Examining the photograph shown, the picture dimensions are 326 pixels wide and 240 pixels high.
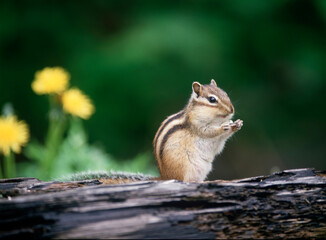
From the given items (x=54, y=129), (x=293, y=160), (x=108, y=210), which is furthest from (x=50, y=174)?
(x=293, y=160)

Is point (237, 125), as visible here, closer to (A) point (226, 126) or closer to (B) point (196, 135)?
(A) point (226, 126)

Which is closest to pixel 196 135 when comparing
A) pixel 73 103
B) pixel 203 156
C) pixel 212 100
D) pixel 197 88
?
pixel 203 156

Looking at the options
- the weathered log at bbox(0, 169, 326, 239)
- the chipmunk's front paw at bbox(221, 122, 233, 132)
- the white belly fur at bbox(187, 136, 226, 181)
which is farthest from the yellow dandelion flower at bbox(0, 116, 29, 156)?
the chipmunk's front paw at bbox(221, 122, 233, 132)

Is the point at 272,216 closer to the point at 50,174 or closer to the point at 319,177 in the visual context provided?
the point at 319,177

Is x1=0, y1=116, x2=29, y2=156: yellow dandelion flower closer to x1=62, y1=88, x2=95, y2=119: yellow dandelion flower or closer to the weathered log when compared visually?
x1=62, y1=88, x2=95, y2=119: yellow dandelion flower

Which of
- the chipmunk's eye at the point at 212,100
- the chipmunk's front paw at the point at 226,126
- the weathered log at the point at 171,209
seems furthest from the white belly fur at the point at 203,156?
the weathered log at the point at 171,209

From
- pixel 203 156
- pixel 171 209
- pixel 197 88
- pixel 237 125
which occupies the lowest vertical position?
pixel 171 209
